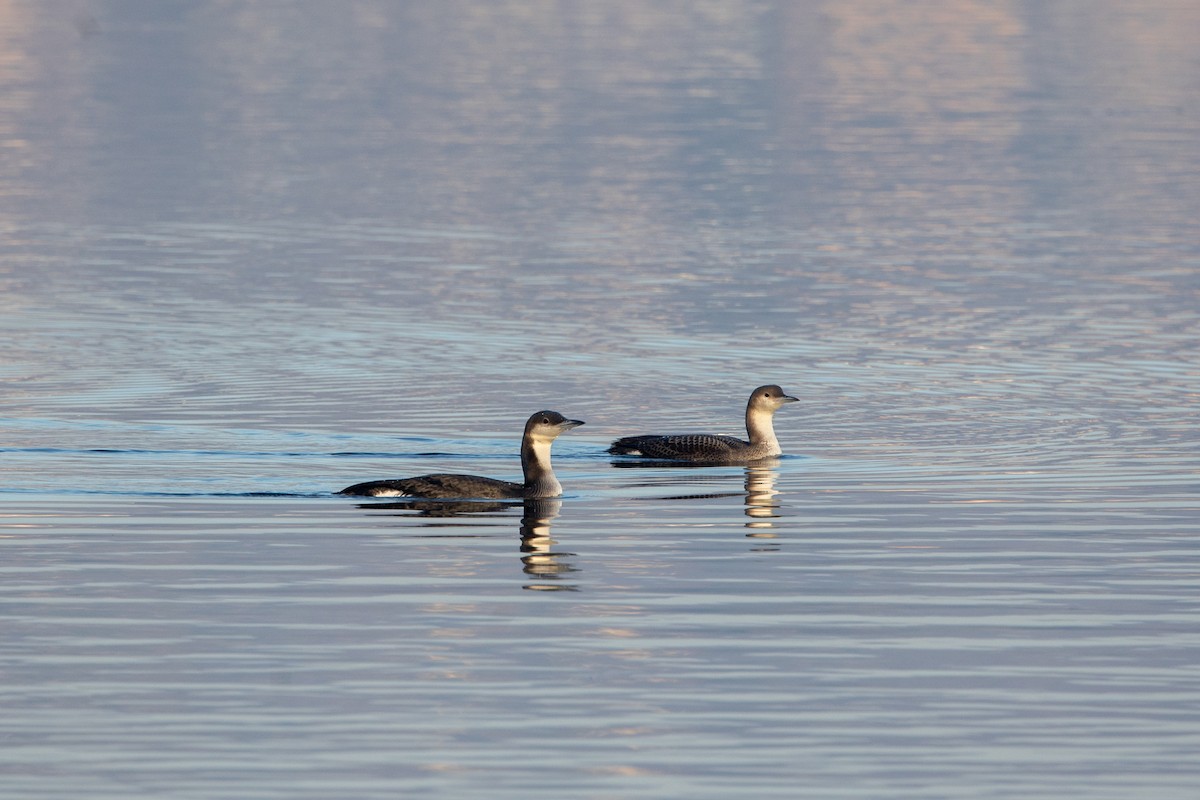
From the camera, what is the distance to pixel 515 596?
15531mm

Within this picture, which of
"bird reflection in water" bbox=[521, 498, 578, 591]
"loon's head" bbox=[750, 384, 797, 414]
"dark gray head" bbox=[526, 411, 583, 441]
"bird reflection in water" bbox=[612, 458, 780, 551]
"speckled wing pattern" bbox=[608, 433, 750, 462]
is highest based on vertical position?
"loon's head" bbox=[750, 384, 797, 414]

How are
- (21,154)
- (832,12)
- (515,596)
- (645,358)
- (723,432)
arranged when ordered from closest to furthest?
(515,596)
(723,432)
(645,358)
(21,154)
(832,12)

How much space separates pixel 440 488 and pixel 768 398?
16.1 feet

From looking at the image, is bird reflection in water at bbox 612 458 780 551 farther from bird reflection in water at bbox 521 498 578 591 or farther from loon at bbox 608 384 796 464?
bird reflection in water at bbox 521 498 578 591

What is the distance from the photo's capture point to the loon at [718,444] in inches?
871

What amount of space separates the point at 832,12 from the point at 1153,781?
133m

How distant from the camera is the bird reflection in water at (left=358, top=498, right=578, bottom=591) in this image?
16.2 m

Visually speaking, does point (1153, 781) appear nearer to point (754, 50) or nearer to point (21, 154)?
point (21, 154)

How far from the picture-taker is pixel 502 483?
19828 millimetres

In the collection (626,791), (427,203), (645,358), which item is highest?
(427,203)

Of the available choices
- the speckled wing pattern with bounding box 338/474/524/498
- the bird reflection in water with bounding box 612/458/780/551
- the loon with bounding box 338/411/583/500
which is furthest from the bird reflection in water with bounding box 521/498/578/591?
the bird reflection in water with bounding box 612/458/780/551

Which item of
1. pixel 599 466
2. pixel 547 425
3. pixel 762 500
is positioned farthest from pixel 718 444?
pixel 547 425

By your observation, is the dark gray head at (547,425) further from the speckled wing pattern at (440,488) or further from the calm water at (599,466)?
the calm water at (599,466)

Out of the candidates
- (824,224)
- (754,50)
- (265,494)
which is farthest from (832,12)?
(265,494)
